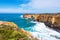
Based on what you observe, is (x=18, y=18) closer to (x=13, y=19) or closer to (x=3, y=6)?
(x=13, y=19)

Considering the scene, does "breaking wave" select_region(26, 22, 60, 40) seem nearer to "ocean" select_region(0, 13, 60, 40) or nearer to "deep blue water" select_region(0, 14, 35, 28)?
"ocean" select_region(0, 13, 60, 40)

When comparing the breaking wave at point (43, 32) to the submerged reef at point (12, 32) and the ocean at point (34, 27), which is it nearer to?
the ocean at point (34, 27)

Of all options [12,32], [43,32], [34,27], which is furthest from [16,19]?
[43,32]

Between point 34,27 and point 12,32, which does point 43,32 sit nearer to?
point 34,27

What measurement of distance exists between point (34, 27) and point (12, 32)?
432 mm

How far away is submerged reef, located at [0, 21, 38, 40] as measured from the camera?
2953 millimetres

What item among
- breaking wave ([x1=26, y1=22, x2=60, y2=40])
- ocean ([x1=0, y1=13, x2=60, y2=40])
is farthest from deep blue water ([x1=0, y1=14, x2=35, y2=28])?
breaking wave ([x1=26, y1=22, x2=60, y2=40])

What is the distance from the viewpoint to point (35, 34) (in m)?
3.01

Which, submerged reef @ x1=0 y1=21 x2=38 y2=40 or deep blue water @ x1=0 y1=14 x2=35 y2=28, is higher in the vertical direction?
deep blue water @ x1=0 y1=14 x2=35 y2=28

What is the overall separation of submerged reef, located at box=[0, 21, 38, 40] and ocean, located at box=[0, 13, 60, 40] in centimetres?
7

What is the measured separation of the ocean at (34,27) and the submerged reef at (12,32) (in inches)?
2.7

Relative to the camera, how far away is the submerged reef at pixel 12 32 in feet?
9.69

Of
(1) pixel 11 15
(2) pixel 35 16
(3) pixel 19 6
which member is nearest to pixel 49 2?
(2) pixel 35 16

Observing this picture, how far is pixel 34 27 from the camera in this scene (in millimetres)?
3043
